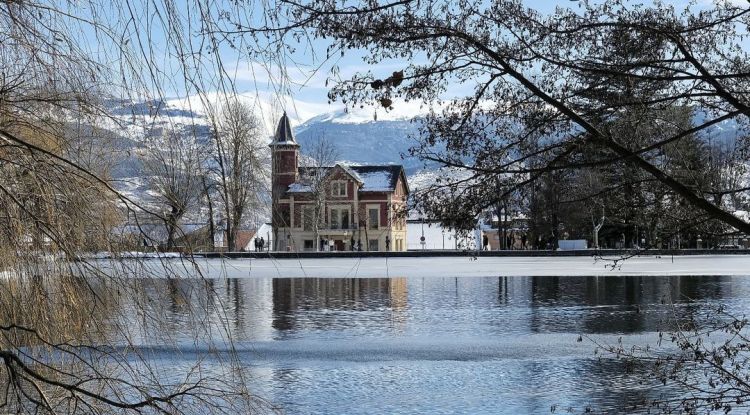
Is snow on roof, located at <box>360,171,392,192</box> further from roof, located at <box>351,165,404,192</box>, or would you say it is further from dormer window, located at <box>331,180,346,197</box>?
dormer window, located at <box>331,180,346,197</box>

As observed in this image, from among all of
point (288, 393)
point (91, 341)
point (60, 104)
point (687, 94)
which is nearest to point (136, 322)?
point (91, 341)

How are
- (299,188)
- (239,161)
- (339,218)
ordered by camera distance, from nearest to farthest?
(239,161) → (299,188) → (339,218)

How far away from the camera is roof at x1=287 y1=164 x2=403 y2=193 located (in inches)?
2520

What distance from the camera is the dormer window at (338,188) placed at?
64150mm

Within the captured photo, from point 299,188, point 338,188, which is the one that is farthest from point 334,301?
point 338,188

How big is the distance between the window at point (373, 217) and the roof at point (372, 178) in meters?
1.45

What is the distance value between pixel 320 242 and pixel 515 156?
58.9 meters

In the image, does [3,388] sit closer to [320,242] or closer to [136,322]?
[136,322]

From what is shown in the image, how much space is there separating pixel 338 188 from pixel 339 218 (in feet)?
7.00

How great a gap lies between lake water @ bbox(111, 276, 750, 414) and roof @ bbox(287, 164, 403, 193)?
4073cm

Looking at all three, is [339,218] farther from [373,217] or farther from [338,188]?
[373,217]

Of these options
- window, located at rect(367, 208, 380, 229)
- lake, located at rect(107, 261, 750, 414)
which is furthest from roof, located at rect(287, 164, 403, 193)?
lake, located at rect(107, 261, 750, 414)

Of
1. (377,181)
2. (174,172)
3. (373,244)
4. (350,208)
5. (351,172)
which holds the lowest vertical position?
(174,172)

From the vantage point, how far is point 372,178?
66.6 meters
